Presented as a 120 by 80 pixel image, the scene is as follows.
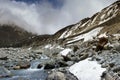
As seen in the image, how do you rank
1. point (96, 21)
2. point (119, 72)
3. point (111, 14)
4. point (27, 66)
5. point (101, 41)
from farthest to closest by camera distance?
1. point (96, 21)
2. point (111, 14)
3. point (27, 66)
4. point (101, 41)
5. point (119, 72)

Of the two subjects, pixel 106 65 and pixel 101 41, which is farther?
pixel 101 41

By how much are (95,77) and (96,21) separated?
453ft

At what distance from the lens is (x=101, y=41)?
31.6 metres

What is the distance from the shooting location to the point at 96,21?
155 meters

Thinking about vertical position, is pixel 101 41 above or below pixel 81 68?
above

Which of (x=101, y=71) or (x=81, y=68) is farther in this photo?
(x=81, y=68)

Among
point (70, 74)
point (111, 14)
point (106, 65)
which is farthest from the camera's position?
point (111, 14)

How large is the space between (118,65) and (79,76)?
296 cm

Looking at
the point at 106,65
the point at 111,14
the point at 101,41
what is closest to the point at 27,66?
the point at 101,41

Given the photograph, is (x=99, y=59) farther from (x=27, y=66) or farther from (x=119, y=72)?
(x=27, y=66)

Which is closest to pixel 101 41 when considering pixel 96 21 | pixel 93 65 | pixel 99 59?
pixel 99 59

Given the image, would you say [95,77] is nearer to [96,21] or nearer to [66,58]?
[66,58]

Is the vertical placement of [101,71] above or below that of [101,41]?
below

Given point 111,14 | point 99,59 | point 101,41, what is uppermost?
point 111,14
